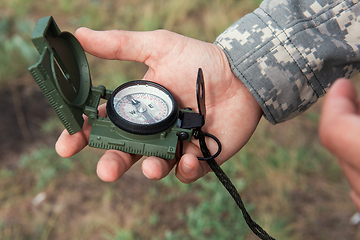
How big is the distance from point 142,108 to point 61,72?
0.51 m

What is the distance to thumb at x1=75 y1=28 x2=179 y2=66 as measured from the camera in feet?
6.35

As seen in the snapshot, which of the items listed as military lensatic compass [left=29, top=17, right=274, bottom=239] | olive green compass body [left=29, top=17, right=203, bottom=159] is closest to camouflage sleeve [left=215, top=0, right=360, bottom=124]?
military lensatic compass [left=29, top=17, right=274, bottom=239]

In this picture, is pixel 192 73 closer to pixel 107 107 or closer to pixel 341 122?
pixel 107 107

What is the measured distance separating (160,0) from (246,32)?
108 inches

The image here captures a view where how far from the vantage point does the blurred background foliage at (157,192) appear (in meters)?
2.48

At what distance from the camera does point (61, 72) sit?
1645mm

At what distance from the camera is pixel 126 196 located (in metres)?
2.71

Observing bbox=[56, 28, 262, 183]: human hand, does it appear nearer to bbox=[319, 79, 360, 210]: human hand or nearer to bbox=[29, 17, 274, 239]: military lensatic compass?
bbox=[29, 17, 274, 239]: military lensatic compass

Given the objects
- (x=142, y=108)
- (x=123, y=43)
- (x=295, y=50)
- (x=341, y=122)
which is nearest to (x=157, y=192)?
(x=142, y=108)

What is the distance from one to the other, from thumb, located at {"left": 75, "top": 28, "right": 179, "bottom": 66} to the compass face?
0.26m

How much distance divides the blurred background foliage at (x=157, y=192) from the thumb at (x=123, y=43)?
1204 millimetres

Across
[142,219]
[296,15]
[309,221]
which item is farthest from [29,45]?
[309,221]

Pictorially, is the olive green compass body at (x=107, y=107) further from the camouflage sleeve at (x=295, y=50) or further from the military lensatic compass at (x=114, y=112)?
the camouflage sleeve at (x=295, y=50)

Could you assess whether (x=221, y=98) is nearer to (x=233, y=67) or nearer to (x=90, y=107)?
(x=233, y=67)
